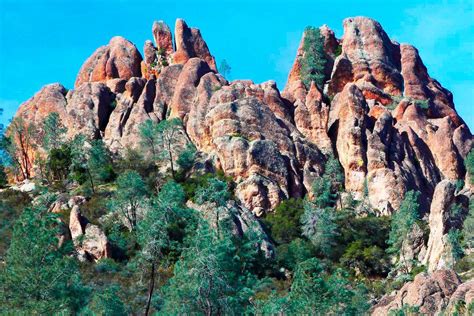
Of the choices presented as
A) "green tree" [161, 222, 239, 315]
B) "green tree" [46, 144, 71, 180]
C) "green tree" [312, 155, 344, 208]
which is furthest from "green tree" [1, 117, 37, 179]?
"green tree" [161, 222, 239, 315]

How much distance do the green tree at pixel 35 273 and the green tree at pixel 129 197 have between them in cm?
2857

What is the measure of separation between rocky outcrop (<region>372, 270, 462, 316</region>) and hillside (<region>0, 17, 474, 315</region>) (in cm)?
10

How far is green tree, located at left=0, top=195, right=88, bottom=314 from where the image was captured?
36312mm

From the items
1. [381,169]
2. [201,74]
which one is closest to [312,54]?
[201,74]

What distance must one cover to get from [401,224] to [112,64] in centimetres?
4718

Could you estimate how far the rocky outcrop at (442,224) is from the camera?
62.2 m

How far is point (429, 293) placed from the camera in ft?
144

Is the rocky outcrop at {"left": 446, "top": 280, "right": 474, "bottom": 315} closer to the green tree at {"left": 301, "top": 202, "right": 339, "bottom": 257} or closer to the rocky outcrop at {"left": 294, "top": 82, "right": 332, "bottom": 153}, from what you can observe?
the green tree at {"left": 301, "top": 202, "right": 339, "bottom": 257}

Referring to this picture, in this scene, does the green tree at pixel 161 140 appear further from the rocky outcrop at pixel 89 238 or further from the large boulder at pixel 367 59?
the large boulder at pixel 367 59

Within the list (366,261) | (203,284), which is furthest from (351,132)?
(203,284)

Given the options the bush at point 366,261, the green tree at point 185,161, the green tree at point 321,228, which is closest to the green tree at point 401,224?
the bush at point 366,261

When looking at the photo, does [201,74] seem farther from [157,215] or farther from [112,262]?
[157,215]

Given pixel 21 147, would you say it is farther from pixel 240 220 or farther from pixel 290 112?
pixel 240 220

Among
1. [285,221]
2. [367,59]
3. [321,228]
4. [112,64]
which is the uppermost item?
[112,64]
